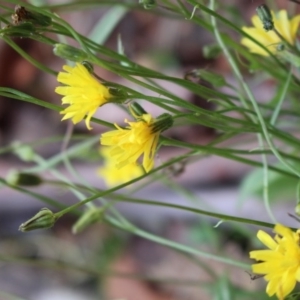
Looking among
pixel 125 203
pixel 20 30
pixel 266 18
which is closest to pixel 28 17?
pixel 20 30

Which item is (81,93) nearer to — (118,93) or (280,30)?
→ (118,93)

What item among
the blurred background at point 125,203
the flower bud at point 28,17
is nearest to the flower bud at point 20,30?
the flower bud at point 28,17

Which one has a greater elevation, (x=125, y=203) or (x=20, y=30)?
(x=20, y=30)

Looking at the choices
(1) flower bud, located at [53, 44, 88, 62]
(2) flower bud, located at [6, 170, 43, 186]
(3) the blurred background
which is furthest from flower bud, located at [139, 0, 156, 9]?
(3) the blurred background

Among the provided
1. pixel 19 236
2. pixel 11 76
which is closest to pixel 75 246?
pixel 19 236

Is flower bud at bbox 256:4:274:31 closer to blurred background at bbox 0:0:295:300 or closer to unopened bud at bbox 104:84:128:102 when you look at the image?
unopened bud at bbox 104:84:128:102

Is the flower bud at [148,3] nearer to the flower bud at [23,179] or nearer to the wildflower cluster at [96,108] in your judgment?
the wildflower cluster at [96,108]

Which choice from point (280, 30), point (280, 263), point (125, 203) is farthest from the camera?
point (125, 203)

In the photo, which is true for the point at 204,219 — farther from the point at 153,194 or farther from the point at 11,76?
the point at 11,76
